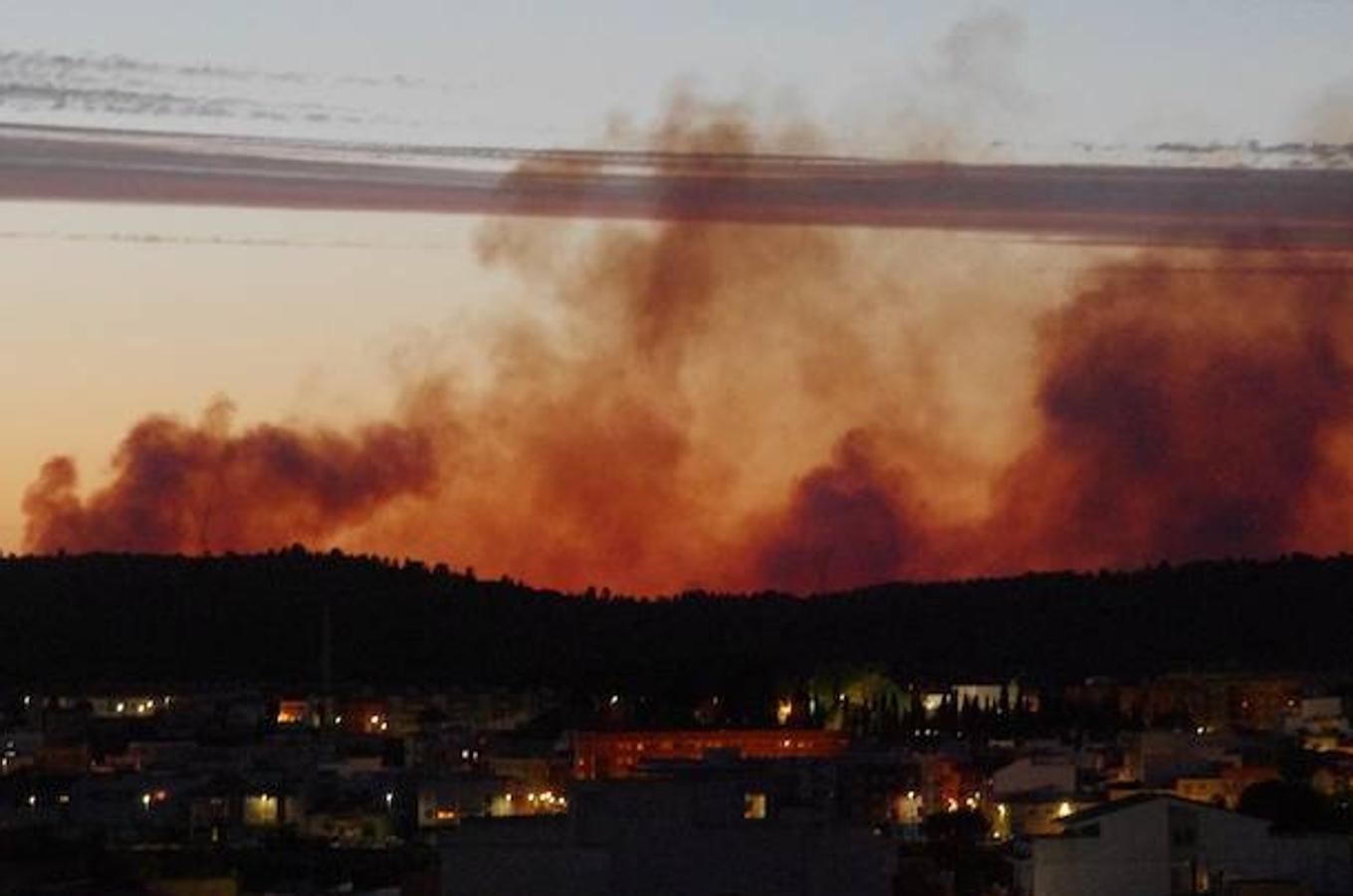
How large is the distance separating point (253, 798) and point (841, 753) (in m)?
10.8

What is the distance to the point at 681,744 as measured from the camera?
73.9 m

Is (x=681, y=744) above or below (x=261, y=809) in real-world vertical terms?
above

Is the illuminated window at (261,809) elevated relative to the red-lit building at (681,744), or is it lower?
lower

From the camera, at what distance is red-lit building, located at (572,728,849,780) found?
69938 millimetres

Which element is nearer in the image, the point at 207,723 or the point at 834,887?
the point at 834,887

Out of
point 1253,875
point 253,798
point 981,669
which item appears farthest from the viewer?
point 981,669

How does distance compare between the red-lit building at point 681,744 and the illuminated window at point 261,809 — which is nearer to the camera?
the illuminated window at point 261,809

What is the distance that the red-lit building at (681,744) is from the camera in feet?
229

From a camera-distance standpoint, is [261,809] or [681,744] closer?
[261,809]

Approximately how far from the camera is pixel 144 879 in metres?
34.2

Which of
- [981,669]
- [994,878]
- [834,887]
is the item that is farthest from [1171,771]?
[981,669]

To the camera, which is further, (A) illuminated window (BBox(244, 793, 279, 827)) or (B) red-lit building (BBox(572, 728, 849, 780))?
(B) red-lit building (BBox(572, 728, 849, 780))

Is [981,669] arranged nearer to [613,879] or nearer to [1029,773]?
[1029,773]

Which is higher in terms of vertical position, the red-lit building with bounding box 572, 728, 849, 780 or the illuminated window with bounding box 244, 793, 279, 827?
the red-lit building with bounding box 572, 728, 849, 780
